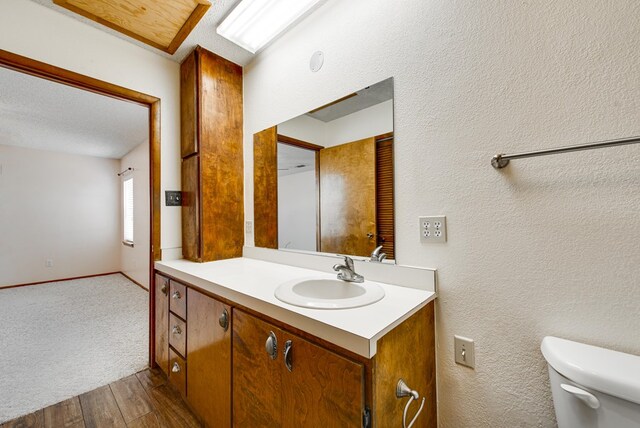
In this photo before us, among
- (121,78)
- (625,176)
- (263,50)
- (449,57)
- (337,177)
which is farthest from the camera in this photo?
(263,50)

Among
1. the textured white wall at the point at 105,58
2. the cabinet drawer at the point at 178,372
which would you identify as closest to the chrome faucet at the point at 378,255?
the cabinet drawer at the point at 178,372

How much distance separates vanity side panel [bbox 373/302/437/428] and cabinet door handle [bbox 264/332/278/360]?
0.37 m

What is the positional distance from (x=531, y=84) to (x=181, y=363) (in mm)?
2102

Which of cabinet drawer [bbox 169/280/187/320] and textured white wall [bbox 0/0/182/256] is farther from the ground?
textured white wall [bbox 0/0/182/256]

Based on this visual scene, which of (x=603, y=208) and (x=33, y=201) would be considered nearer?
(x=603, y=208)

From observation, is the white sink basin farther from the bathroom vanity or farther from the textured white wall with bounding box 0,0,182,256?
the textured white wall with bounding box 0,0,182,256

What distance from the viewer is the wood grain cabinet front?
718mm

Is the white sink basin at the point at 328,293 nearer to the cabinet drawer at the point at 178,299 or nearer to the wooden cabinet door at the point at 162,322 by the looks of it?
the cabinet drawer at the point at 178,299

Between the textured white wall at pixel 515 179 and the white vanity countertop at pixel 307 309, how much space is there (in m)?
0.25

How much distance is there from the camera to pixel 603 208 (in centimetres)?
76

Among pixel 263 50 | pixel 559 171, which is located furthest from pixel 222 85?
pixel 559 171

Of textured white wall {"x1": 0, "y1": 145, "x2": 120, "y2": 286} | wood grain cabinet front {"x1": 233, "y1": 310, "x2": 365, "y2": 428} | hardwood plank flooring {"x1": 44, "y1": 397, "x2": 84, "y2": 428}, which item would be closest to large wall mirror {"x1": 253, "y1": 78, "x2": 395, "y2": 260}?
wood grain cabinet front {"x1": 233, "y1": 310, "x2": 365, "y2": 428}

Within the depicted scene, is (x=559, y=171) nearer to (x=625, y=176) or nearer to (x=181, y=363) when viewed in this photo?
(x=625, y=176)

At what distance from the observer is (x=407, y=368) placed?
870 mm
